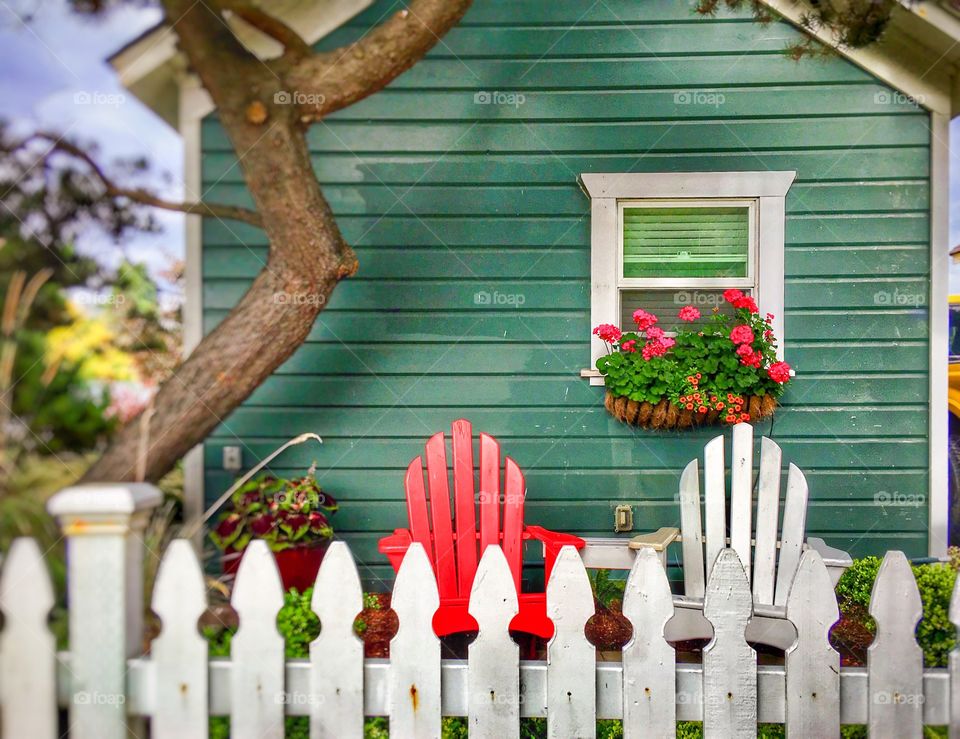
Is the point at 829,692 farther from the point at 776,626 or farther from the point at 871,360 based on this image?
the point at 871,360

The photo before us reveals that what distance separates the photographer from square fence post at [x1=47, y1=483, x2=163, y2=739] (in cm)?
168

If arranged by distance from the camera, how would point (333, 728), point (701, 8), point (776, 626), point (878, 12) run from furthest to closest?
point (701, 8) → point (878, 12) → point (776, 626) → point (333, 728)

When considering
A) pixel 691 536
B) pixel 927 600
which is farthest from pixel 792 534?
pixel 927 600

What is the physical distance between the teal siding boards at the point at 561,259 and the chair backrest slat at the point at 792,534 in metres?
0.76

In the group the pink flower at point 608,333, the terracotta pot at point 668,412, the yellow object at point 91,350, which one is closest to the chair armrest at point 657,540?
the terracotta pot at point 668,412

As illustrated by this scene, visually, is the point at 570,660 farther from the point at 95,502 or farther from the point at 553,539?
the point at 95,502

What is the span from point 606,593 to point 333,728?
1.87m

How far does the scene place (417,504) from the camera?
2941 mm

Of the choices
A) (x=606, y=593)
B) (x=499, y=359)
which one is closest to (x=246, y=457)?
(x=499, y=359)

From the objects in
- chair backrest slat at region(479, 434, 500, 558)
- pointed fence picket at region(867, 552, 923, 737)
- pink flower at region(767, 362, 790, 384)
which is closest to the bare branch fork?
chair backrest slat at region(479, 434, 500, 558)

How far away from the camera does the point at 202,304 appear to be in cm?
361

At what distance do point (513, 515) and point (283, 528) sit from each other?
1.07 metres

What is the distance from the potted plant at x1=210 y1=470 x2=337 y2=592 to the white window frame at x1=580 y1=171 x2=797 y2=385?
1.54 metres

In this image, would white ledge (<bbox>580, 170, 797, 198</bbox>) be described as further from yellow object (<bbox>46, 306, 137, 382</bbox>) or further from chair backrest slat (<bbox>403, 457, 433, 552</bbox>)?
yellow object (<bbox>46, 306, 137, 382</bbox>)
